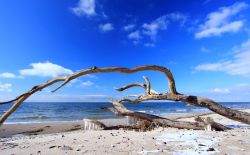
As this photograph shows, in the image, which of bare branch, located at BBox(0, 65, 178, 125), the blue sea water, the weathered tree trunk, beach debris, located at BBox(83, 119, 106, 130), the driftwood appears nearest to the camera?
bare branch, located at BBox(0, 65, 178, 125)

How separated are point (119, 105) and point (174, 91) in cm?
300

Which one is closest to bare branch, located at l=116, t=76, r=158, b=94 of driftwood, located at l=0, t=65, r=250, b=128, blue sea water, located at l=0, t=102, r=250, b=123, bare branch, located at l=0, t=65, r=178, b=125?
driftwood, located at l=0, t=65, r=250, b=128

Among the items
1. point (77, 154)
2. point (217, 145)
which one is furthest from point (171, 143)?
point (77, 154)

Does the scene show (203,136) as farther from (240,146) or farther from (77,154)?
(77,154)

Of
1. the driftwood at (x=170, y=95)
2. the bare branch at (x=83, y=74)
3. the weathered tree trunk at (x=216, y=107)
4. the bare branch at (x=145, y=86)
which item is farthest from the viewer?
the bare branch at (x=145, y=86)

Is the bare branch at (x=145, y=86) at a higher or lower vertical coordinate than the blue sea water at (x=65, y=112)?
higher

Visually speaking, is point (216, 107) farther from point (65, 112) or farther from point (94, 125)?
point (65, 112)

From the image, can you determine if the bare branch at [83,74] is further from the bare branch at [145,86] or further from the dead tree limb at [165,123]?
the dead tree limb at [165,123]

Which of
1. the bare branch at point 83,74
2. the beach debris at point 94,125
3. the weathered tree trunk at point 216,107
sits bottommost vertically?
the beach debris at point 94,125

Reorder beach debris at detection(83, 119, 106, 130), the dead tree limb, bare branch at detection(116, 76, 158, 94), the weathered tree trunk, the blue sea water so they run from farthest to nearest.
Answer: the blue sea water < beach debris at detection(83, 119, 106, 130) < the dead tree limb < bare branch at detection(116, 76, 158, 94) < the weathered tree trunk

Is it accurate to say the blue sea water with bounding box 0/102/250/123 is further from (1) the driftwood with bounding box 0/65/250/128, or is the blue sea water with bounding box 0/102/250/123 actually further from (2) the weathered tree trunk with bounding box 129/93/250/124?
(2) the weathered tree trunk with bounding box 129/93/250/124

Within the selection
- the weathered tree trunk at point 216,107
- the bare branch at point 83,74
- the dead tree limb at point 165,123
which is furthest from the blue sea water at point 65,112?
the weathered tree trunk at point 216,107

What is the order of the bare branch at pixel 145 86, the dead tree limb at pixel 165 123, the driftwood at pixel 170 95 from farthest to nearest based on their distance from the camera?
1. the dead tree limb at pixel 165 123
2. the bare branch at pixel 145 86
3. the driftwood at pixel 170 95

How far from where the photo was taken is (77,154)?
184 inches
